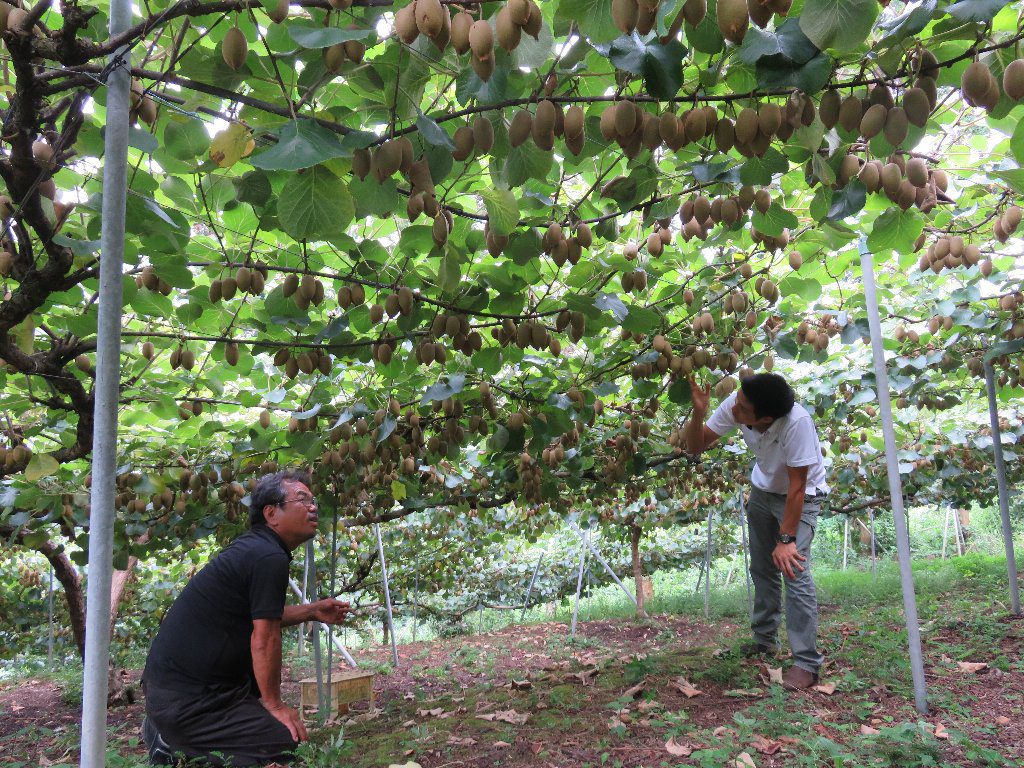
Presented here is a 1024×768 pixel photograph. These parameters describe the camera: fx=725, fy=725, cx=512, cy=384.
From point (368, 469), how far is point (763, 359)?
7.52 feet

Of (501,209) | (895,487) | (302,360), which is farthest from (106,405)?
(895,487)

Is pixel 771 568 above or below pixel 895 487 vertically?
below

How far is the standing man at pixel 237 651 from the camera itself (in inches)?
110

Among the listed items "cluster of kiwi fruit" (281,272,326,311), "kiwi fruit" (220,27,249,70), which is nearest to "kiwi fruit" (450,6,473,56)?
"kiwi fruit" (220,27,249,70)

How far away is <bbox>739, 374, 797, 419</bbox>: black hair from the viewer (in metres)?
3.48

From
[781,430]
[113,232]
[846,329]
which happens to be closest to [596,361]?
[781,430]

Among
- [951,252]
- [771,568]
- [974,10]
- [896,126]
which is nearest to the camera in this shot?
[974,10]

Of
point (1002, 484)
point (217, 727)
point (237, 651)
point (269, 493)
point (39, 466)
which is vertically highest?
point (39, 466)

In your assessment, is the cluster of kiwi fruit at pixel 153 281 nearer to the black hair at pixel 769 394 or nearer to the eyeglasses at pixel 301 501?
the eyeglasses at pixel 301 501

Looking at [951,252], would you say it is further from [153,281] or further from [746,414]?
[153,281]

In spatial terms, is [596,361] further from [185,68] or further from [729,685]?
[185,68]

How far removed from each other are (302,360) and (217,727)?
4.85ft

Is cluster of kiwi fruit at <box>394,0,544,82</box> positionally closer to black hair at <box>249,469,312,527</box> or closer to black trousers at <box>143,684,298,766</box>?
black hair at <box>249,469,312,527</box>

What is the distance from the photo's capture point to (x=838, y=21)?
1.14 m
